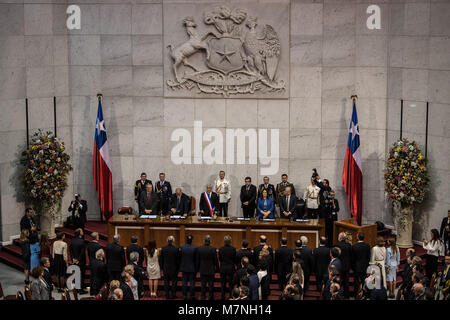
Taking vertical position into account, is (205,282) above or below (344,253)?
below

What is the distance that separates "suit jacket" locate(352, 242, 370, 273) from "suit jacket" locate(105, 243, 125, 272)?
5.20 meters

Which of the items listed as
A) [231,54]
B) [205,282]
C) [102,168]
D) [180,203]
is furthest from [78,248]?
[231,54]

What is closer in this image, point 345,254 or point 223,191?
point 345,254

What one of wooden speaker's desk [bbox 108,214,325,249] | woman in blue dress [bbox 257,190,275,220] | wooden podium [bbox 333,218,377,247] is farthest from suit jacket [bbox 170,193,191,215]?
wooden podium [bbox 333,218,377,247]

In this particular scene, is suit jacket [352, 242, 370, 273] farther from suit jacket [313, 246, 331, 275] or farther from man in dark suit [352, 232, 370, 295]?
suit jacket [313, 246, 331, 275]

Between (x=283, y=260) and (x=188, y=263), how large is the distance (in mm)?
2107

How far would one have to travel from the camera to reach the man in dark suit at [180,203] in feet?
63.2

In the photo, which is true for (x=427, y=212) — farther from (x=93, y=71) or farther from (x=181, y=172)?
(x=93, y=71)

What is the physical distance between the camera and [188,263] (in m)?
15.7

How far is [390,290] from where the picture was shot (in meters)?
16.4

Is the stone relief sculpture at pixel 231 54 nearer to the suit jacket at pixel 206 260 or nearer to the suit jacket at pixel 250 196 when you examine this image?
the suit jacket at pixel 250 196

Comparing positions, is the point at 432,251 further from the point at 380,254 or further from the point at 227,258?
the point at 227,258
